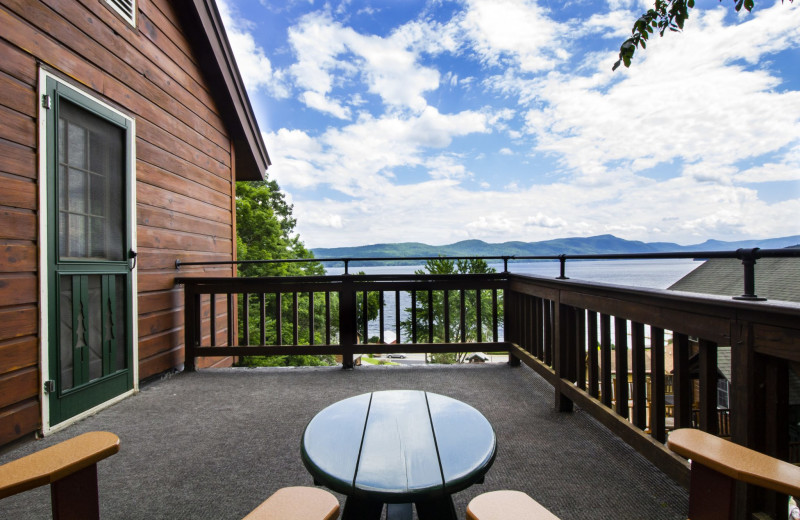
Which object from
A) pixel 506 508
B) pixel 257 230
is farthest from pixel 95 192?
pixel 257 230

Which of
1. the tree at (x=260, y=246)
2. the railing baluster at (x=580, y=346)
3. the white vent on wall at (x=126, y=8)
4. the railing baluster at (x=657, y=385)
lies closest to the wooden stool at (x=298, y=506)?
the railing baluster at (x=657, y=385)

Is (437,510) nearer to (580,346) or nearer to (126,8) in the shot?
(580,346)

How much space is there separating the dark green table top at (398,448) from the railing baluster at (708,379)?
0.80 m

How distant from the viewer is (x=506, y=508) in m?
0.66

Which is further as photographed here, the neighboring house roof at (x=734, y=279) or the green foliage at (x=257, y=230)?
the green foliage at (x=257, y=230)

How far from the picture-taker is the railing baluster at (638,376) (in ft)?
5.43

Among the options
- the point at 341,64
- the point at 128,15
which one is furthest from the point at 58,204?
the point at 341,64

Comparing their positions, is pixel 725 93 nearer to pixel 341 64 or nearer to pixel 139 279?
pixel 139 279

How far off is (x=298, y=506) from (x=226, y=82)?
470cm

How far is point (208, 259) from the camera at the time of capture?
13.7 feet

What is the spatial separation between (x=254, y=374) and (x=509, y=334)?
7.65ft

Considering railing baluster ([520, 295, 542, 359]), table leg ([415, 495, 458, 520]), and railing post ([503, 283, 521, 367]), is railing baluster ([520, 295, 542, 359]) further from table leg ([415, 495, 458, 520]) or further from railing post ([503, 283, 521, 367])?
table leg ([415, 495, 458, 520])

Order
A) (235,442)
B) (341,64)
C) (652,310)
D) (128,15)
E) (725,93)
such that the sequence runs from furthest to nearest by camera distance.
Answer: (341,64), (725,93), (128,15), (235,442), (652,310)

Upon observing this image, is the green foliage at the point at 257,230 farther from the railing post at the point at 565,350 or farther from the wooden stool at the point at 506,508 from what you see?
the wooden stool at the point at 506,508
